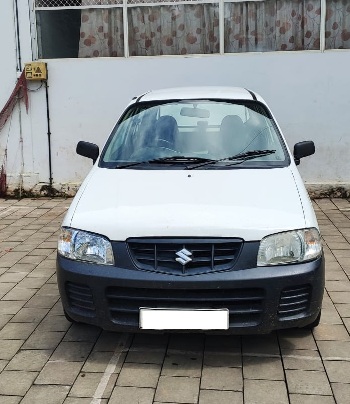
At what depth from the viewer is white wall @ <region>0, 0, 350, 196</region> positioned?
8492 mm

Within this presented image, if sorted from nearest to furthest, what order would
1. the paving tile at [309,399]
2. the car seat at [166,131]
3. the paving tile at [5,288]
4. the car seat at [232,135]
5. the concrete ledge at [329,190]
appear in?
the paving tile at [309,399]
the car seat at [232,135]
the car seat at [166,131]
the paving tile at [5,288]
the concrete ledge at [329,190]

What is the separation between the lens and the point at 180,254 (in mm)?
3439

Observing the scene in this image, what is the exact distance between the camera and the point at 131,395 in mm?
3348

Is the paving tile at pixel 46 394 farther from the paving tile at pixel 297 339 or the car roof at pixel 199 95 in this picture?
the car roof at pixel 199 95

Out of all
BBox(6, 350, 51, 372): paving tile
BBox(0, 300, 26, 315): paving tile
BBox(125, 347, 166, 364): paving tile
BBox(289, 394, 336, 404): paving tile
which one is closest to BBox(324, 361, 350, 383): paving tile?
BBox(289, 394, 336, 404): paving tile

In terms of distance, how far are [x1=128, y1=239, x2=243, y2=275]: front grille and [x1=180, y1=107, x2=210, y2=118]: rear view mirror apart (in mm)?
1859

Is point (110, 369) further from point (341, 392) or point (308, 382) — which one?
point (341, 392)

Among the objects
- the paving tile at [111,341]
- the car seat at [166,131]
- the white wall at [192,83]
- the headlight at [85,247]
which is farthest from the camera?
the white wall at [192,83]

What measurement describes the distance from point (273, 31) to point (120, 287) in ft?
21.0

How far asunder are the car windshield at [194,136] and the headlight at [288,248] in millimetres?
944

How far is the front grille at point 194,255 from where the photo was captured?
136 inches

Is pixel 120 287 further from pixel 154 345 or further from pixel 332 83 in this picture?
pixel 332 83

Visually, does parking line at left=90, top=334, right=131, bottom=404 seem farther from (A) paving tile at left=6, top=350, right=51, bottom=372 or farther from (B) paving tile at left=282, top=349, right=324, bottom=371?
(B) paving tile at left=282, top=349, right=324, bottom=371

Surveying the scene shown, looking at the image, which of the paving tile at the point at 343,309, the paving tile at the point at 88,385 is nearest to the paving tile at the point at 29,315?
the paving tile at the point at 88,385
